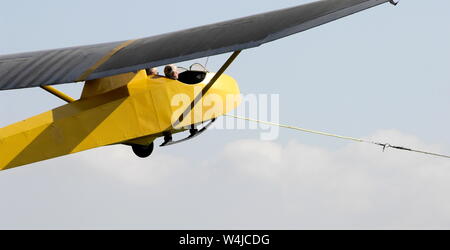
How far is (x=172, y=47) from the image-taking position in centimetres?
1959

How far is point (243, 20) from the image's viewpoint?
806 inches

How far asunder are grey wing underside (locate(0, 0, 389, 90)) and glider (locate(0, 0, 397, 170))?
18 millimetres

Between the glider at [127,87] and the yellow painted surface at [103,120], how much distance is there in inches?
0.7

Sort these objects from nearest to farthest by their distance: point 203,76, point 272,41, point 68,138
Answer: point 272,41 < point 68,138 < point 203,76

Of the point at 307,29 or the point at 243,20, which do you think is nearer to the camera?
the point at 307,29

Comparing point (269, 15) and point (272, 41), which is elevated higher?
point (269, 15)

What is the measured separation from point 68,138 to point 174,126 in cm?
209

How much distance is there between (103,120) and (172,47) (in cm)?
205

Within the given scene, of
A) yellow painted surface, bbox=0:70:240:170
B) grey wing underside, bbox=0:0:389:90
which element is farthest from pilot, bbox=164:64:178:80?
grey wing underside, bbox=0:0:389:90

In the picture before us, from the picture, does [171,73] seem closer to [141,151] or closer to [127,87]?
[127,87]

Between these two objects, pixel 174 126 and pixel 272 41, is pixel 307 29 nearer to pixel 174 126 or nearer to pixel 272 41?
pixel 272 41

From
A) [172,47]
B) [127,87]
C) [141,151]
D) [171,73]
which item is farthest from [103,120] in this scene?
[141,151]

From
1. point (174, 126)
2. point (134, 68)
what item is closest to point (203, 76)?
point (174, 126)

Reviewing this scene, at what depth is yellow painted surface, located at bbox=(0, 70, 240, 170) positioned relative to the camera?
20.2 metres
